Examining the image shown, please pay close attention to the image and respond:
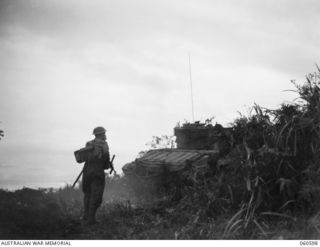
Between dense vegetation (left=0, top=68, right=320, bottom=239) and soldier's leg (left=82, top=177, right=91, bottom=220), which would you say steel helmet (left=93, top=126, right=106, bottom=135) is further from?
dense vegetation (left=0, top=68, right=320, bottom=239)

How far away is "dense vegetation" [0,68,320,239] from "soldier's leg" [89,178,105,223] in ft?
0.90

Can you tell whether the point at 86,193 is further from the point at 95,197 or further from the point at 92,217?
the point at 92,217

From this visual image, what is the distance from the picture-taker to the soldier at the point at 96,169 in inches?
330

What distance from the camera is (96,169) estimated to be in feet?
27.7

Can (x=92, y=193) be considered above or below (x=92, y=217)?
above

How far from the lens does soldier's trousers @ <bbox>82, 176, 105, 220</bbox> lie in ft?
27.3

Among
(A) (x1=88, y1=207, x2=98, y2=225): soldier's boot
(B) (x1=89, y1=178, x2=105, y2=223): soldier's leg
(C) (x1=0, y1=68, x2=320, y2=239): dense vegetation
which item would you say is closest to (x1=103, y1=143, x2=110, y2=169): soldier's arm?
(B) (x1=89, y1=178, x2=105, y2=223): soldier's leg

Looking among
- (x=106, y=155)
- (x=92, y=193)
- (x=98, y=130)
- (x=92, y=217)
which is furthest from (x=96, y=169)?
(x=92, y=217)

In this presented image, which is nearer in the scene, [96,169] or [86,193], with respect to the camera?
[96,169]

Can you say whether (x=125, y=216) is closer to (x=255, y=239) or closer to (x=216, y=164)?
(x=216, y=164)

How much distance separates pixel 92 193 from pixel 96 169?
0.46 meters

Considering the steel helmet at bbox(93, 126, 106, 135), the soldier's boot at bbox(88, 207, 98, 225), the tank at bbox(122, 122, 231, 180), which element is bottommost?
the soldier's boot at bbox(88, 207, 98, 225)

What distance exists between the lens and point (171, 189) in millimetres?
9523

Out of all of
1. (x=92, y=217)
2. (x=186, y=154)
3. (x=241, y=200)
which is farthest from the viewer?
(x=186, y=154)
